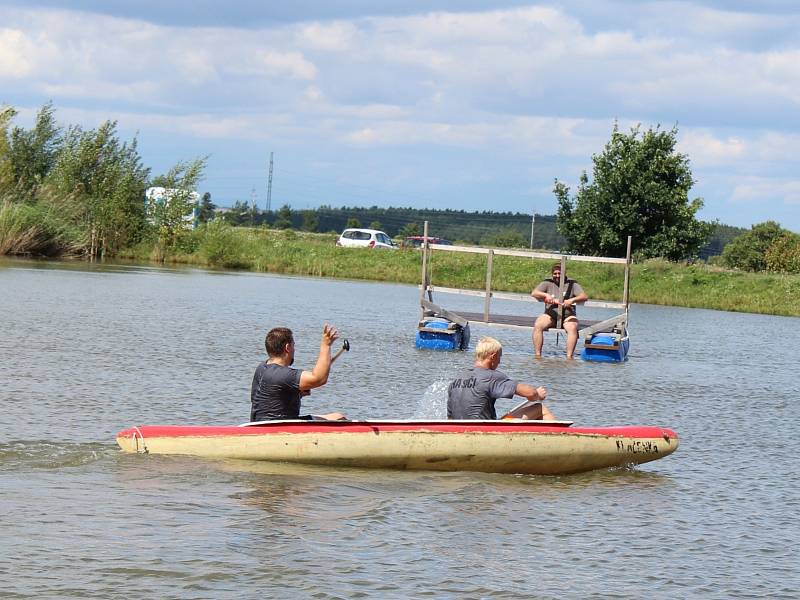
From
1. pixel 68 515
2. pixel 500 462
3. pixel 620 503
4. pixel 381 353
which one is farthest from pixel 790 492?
pixel 381 353

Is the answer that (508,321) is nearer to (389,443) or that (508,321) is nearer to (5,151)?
(389,443)

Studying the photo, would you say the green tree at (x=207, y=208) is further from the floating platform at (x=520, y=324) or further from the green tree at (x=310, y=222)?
the floating platform at (x=520, y=324)

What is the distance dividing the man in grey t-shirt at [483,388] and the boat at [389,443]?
268 millimetres

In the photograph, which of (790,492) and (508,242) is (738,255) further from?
(790,492)

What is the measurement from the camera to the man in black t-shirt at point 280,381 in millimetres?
10895

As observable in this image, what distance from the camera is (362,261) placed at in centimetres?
5547

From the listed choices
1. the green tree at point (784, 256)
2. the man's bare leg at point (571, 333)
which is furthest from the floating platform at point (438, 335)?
the green tree at point (784, 256)

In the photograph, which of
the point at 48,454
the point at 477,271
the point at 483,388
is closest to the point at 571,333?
the point at 483,388

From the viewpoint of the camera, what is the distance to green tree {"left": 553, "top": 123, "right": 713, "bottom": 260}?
54375mm

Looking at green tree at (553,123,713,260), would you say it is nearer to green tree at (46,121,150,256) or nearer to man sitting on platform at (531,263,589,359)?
green tree at (46,121,150,256)

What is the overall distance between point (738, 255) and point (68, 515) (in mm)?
88745

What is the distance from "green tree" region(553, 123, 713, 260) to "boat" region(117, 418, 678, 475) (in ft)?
143

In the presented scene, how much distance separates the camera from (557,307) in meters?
23.4

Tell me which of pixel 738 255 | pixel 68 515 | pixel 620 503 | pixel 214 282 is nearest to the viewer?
pixel 68 515
